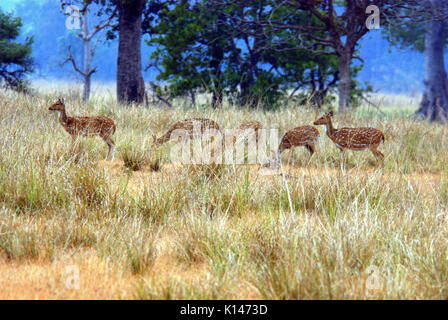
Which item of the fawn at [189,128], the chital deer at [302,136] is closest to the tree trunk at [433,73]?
the chital deer at [302,136]

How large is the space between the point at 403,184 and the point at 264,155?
8.19 ft

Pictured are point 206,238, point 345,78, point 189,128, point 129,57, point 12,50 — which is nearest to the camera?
point 206,238

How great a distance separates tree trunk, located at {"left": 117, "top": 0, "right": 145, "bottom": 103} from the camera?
13.8 m

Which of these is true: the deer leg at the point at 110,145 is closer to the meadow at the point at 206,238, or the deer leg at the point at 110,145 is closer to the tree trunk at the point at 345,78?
the meadow at the point at 206,238

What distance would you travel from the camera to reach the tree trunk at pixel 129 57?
13.8 meters

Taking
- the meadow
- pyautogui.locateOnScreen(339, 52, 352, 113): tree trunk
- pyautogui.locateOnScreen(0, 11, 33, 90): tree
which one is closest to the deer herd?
the meadow

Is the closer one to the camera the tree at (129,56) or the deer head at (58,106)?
the deer head at (58,106)

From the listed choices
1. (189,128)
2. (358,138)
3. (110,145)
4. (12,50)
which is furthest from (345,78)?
(12,50)

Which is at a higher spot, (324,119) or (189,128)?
(324,119)

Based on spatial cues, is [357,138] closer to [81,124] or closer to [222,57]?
[81,124]

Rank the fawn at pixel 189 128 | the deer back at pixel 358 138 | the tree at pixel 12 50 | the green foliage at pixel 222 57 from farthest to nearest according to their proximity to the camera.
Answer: the tree at pixel 12 50 < the green foliage at pixel 222 57 < the fawn at pixel 189 128 < the deer back at pixel 358 138

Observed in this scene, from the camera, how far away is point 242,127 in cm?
735

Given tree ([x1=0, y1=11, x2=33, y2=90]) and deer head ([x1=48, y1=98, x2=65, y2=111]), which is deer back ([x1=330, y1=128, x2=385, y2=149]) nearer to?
deer head ([x1=48, y1=98, x2=65, y2=111])

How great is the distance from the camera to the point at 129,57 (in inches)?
555
